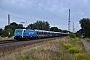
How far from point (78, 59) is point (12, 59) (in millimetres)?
5228

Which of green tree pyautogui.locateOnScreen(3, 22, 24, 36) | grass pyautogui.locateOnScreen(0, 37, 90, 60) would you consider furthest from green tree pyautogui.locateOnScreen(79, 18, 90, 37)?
grass pyautogui.locateOnScreen(0, 37, 90, 60)

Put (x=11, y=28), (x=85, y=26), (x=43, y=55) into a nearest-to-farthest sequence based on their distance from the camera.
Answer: (x=43, y=55) < (x=11, y=28) < (x=85, y=26)

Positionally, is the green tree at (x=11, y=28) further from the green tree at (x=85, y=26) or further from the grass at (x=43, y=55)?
the grass at (x=43, y=55)

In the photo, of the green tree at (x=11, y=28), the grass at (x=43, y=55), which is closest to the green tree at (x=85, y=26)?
the green tree at (x=11, y=28)

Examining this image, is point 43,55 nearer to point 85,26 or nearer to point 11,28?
point 11,28

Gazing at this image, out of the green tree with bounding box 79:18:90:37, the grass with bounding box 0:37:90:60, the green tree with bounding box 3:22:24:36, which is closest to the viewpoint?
the grass with bounding box 0:37:90:60

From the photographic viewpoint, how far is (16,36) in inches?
1911

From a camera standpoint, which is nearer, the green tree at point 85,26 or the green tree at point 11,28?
the green tree at point 11,28

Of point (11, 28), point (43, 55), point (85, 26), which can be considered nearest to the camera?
point (43, 55)

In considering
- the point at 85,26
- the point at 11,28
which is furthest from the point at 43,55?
the point at 85,26

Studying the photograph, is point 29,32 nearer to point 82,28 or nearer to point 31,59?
point 31,59

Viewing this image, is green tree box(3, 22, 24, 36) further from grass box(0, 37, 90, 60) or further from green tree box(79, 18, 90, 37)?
grass box(0, 37, 90, 60)

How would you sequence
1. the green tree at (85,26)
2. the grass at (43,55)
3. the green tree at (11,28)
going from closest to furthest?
1. the grass at (43,55)
2. the green tree at (11,28)
3. the green tree at (85,26)

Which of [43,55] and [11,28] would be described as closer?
[43,55]
